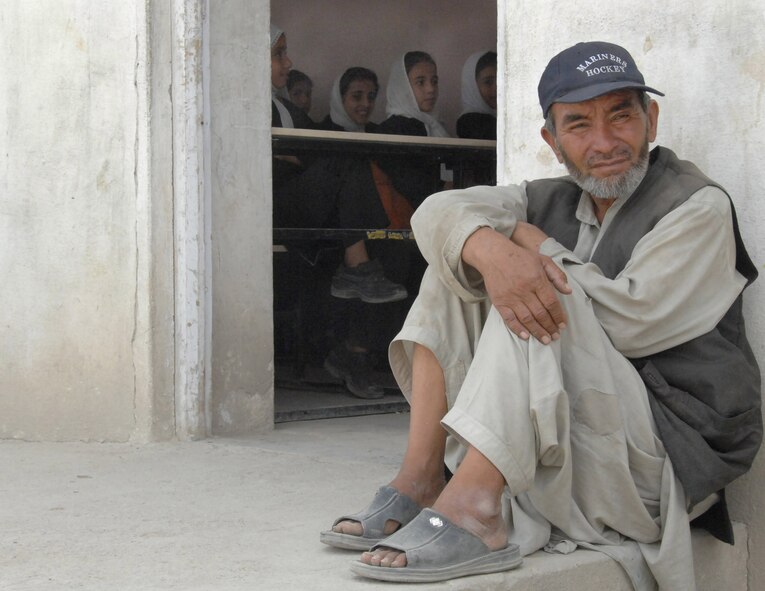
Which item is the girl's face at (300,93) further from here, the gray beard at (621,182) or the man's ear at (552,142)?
the gray beard at (621,182)

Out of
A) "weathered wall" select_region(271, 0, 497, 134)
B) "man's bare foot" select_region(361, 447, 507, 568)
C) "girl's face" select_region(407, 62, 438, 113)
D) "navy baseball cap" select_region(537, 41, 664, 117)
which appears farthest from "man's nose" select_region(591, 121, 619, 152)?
"weathered wall" select_region(271, 0, 497, 134)

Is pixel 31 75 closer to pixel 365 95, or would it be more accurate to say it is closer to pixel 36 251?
pixel 36 251

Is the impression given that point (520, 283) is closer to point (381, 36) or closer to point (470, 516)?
point (470, 516)

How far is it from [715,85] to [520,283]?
93 cm

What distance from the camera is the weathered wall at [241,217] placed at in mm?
4141

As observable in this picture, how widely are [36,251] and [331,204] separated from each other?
1.83 meters

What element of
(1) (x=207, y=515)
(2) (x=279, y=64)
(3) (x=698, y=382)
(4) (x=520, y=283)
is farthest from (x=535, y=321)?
(2) (x=279, y=64)

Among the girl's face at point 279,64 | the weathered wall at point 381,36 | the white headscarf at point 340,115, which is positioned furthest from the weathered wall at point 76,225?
the weathered wall at point 381,36

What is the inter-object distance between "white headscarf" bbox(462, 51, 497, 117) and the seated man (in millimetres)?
4209

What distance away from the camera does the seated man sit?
2203mm

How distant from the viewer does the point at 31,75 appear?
4.23 m

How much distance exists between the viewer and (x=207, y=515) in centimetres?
291

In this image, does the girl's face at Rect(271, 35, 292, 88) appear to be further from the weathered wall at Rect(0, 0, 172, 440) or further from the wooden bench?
the weathered wall at Rect(0, 0, 172, 440)

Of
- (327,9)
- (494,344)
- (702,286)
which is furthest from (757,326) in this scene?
(327,9)
